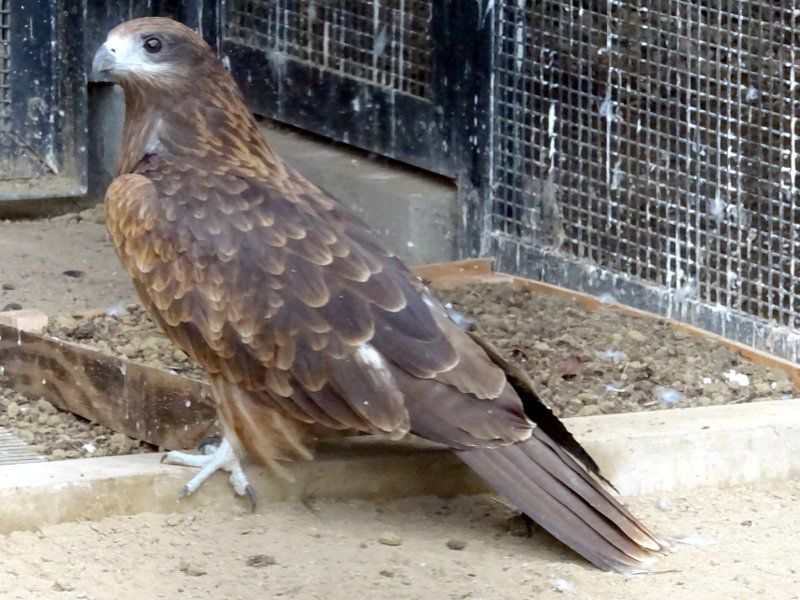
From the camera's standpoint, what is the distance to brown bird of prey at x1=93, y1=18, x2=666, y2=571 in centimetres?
414

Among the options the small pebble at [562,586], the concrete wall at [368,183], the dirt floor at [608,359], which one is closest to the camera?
the small pebble at [562,586]

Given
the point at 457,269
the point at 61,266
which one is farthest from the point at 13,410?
the point at 457,269

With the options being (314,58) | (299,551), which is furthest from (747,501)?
(314,58)

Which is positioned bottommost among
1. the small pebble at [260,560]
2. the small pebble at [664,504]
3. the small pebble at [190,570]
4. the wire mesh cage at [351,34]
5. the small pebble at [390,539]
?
the small pebble at [664,504]

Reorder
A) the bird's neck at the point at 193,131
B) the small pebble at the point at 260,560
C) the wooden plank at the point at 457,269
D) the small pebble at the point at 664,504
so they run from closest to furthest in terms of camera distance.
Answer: the small pebble at the point at 260,560 < the small pebble at the point at 664,504 < the bird's neck at the point at 193,131 < the wooden plank at the point at 457,269

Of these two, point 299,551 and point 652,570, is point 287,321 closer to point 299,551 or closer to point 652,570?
point 299,551

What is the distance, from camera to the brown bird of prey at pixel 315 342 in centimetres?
414

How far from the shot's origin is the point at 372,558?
414 cm

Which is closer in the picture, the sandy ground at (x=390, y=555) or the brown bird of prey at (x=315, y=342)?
the sandy ground at (x=390, y=555)

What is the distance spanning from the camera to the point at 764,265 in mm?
5809

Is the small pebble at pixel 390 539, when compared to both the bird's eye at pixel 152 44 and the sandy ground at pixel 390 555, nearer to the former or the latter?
the sandy ground at pixel 390 555

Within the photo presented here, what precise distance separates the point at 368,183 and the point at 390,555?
11.0 ft

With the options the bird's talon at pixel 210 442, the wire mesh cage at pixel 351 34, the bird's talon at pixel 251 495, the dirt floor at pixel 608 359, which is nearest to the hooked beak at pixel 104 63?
the bird's talon at pixel 210 442

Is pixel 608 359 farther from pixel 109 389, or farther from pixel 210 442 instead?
pixel 109 389
